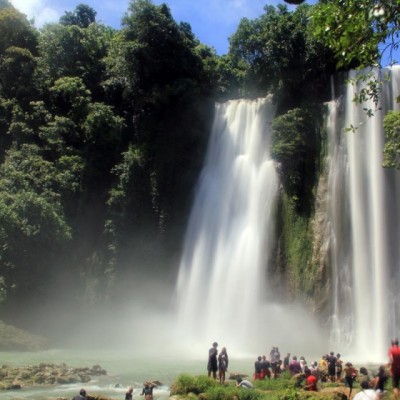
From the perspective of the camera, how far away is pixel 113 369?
18750 mm

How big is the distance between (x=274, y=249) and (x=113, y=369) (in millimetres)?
10716

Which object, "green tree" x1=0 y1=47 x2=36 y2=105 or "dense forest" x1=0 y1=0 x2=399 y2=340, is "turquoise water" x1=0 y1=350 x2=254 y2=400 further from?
"green tree" x1=0 y1=47 x2=36 y2=105

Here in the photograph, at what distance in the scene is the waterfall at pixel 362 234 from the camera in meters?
22.5

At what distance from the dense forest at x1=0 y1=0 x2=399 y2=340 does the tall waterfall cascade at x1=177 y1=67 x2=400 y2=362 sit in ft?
3.34

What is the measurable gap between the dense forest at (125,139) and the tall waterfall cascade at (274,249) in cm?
102

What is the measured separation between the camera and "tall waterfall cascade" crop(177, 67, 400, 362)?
22984mm

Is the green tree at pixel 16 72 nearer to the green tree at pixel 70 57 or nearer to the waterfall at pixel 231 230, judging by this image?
the green tree at pixel 70 57

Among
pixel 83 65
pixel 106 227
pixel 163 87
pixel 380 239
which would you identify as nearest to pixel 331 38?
pixel 380 239

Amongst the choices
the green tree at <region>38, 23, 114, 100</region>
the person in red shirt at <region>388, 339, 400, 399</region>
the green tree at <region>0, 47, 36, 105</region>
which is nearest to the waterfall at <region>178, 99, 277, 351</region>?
the green tree at <region>38, 23, 114, 100</region>

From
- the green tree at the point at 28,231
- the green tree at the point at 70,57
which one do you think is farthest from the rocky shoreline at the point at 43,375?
the green tree at the point at 70,57

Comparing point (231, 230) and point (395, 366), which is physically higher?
point (231, 230)

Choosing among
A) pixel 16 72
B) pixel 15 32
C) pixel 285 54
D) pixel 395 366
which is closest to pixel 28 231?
pixel 16 72

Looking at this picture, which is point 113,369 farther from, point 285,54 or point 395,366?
point 285,54

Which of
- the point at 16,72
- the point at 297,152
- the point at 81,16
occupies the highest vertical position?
the point at 81,16
